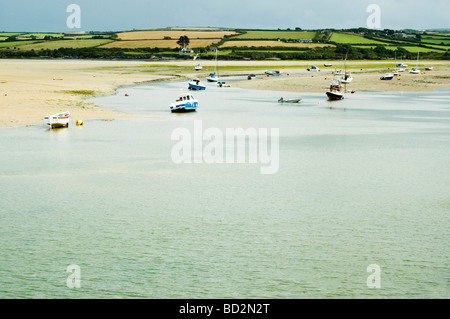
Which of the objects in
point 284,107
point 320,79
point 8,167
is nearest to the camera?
point 8,167

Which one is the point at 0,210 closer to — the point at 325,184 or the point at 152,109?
the point at 325,184

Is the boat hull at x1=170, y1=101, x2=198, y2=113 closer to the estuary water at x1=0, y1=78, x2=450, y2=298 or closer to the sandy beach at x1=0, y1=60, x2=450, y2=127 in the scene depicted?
the sandy beach at x1=0, y1=60, x2=450, y2=127

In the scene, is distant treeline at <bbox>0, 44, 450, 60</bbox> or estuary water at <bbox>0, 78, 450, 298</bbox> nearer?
estuary water at <bbox>0, 78, 450, 298</bbox>

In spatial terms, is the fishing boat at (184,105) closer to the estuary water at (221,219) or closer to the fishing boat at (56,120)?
the fishing boat at (56,120)

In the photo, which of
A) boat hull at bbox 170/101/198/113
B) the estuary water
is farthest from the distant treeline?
the estuary water
